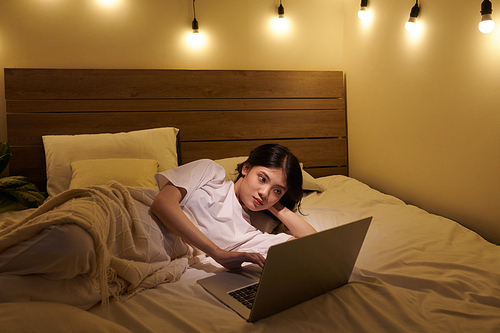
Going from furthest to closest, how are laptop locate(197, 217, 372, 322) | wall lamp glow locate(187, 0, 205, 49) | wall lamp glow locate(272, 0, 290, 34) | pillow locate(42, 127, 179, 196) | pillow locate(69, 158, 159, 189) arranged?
wall lamp glow locate(272, 0, 290, 34) → wall lamp glow locate(187, 0, 205, 49) → pillow locate(42, 127, 179, 196) → pillow locate(69, 158, 159, 189) → laptop locate(197, 217, 372, 322)

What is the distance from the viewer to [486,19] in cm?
148

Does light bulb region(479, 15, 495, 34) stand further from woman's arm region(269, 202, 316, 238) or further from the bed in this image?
woman's arm region(269, 202, 316, 238)

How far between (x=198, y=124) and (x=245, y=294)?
5.89 feet

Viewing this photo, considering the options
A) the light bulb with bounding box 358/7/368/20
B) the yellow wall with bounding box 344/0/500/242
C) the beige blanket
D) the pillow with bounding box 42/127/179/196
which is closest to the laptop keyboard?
the beige blanket

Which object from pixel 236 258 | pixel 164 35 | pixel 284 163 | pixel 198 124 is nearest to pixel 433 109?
pixel 284 163

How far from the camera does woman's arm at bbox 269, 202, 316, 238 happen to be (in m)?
1.51

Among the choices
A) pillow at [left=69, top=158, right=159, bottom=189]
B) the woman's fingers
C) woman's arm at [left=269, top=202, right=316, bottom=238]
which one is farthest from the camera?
pillow at [left=69, top=158, right=159, bottom=189]

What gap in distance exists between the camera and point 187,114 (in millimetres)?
2604

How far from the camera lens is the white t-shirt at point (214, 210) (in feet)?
4.57

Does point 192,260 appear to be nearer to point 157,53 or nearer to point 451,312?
point 451,312

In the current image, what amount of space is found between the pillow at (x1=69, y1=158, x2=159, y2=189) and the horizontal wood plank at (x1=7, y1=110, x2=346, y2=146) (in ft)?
1.65

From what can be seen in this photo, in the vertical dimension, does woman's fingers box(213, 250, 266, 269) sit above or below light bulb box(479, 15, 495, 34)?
below

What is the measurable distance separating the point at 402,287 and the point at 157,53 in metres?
2.32

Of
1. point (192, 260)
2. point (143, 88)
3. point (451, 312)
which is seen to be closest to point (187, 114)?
point (143, 88)
